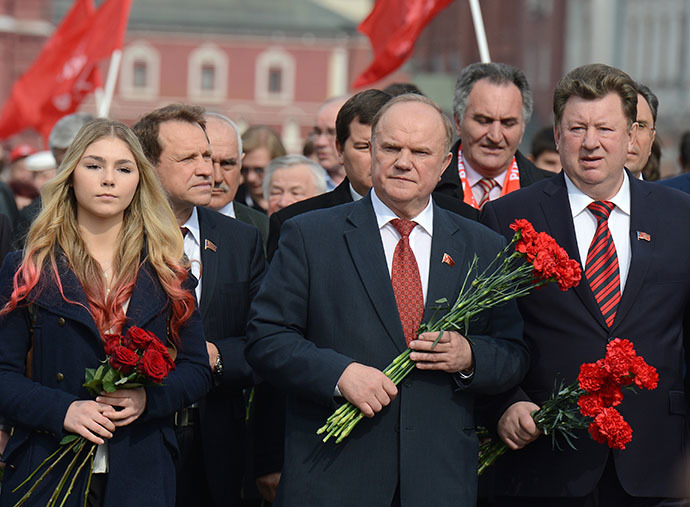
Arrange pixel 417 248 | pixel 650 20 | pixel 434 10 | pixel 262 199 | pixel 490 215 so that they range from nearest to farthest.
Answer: pixel 417 248 < pixel 490 215 < pixel 262 199 < pixel 434 10 < pixel 650 20

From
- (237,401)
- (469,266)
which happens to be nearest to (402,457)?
(469,266)

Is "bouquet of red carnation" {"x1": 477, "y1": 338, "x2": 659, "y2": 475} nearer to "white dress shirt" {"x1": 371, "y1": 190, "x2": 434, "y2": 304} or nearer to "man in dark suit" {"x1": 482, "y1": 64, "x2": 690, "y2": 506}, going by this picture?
"man in dark suit" {"x1": 482, "y1": 64, "x2": 690, "y2": 506}

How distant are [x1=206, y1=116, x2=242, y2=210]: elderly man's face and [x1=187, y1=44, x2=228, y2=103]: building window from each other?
72295 millimetres

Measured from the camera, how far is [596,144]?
5004 mm

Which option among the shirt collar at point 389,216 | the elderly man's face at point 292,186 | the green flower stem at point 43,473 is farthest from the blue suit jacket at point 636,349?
the elderly man's face at point 292,186

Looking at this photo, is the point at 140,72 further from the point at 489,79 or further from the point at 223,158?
the point at 489,79

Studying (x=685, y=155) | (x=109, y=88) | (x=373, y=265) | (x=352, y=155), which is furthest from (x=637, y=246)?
(x=109, y=88)

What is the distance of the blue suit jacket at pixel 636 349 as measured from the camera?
488 centimetres

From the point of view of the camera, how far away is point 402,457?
454 cm

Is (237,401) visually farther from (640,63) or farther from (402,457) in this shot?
(640,63)

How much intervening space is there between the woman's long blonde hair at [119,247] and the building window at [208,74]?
73968mm

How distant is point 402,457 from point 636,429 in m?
0.97

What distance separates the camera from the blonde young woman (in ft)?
15.1

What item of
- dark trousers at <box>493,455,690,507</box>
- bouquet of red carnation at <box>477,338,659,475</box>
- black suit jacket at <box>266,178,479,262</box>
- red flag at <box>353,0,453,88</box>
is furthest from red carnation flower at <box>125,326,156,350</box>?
red flag at <box>353,0,453,88</box>
